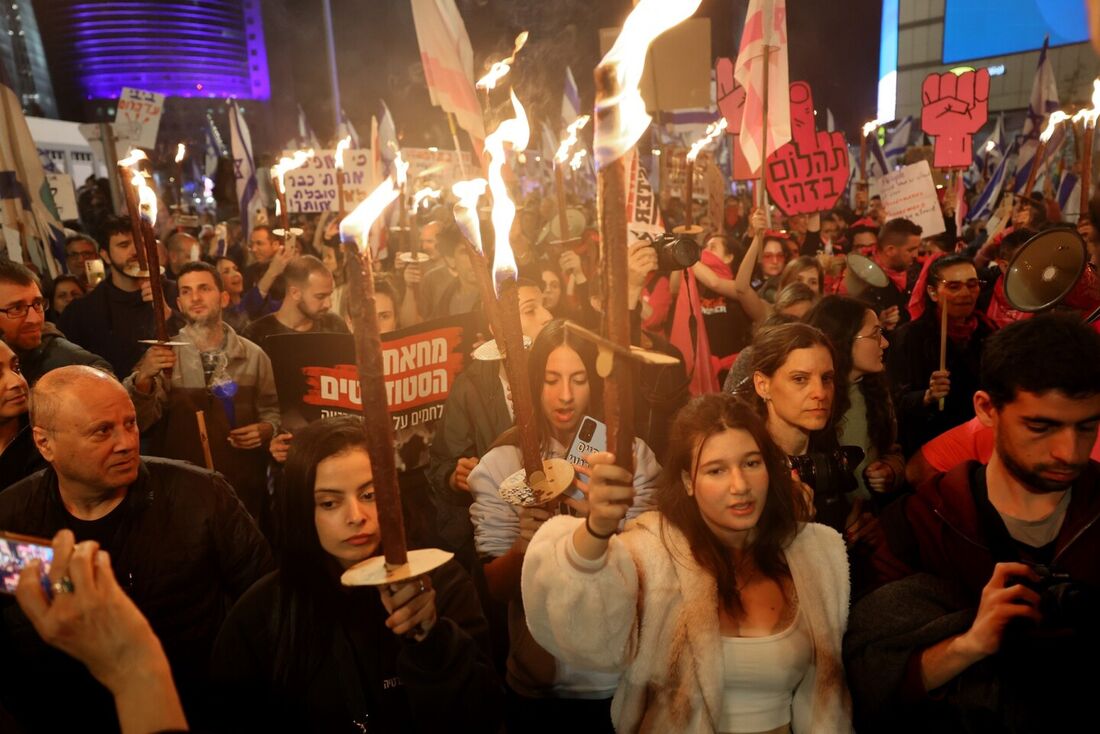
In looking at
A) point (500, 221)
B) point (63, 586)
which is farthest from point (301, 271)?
point (63, 586)

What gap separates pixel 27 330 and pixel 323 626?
294cm

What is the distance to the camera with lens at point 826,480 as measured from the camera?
9.21 ft

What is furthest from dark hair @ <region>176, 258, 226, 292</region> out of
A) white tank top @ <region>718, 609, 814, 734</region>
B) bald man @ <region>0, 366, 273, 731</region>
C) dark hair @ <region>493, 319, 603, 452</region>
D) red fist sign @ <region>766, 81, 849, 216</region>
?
red fist sign @ <region>766, 81, 849, 216</region>

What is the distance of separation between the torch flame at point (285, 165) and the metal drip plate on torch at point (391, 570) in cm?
644

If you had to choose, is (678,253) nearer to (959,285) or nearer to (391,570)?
(959,285)

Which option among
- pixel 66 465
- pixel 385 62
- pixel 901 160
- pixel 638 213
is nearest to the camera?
pixel 66 465

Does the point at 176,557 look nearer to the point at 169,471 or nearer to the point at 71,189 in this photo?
the point at 169,471

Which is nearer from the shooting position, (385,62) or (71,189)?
(71,189)

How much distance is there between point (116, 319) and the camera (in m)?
5.21

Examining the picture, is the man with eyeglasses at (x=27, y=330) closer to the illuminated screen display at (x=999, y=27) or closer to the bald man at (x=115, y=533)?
the bald man at (x=115, y=533)

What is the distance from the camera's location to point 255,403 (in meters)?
4.31

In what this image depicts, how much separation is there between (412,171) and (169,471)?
40.3 feet

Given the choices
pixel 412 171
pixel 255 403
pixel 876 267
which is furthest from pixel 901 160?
pixel 255 403

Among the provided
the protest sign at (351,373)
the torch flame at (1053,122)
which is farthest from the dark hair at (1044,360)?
the torch flame at (1053,122)
